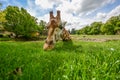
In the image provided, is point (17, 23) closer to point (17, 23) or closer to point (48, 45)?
point (17, 23)

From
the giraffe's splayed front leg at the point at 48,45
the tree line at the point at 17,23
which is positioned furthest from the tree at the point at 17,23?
the giraffe's splayed front leg at the point at 48,45

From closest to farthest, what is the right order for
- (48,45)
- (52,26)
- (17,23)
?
(48,45) < (52,26) < (17,23)

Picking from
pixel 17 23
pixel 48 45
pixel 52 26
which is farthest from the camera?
pixel 17 23

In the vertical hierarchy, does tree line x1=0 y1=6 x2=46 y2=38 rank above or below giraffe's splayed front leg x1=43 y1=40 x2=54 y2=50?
above

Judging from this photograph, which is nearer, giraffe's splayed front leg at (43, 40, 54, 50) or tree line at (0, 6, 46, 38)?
giraffe's splayed front leg at (43, 40, 54, 50)

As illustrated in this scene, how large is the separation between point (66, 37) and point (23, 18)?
107 ft

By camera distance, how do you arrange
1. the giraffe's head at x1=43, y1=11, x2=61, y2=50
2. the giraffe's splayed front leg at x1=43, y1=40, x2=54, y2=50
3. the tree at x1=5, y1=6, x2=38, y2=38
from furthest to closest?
the tree at x1=5, y1=6, x2=38, y2=38 < the giraffe's head at x1=43, y1=11, x2=61, y2=50 < the giraffe's splayed front leg at x1=43, y1=40, x2=54, y2=50

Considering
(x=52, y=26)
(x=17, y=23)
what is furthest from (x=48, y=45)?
(x=17, y=23)

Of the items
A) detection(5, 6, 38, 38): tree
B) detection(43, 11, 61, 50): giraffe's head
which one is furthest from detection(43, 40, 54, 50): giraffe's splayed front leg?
detection(5, 6, 38, 38): tree

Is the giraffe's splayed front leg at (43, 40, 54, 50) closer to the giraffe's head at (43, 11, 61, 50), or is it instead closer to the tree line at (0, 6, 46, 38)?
the giraffe's head at (43, 11, 61, 50)

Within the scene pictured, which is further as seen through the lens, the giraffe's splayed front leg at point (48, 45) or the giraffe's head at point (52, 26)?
the giraffe's head at point (52, 26)

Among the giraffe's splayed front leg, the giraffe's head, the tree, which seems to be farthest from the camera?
the tree

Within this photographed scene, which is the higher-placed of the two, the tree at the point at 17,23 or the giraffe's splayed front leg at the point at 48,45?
the tree at the point at 17,23

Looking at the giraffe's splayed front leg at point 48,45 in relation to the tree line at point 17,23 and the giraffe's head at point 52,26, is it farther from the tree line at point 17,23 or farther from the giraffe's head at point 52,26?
the tree line at point 17,23
